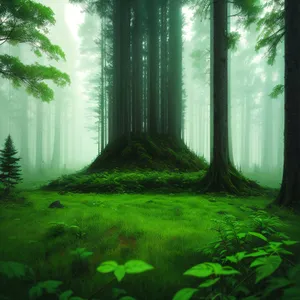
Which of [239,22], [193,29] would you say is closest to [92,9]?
[239,22]

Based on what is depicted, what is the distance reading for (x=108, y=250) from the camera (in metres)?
2.58

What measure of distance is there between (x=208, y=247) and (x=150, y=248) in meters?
0.75

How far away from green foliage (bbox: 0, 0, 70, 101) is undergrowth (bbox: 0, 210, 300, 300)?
18.9 ft

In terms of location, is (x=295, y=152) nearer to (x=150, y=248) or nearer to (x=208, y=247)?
(x=208, y=247)

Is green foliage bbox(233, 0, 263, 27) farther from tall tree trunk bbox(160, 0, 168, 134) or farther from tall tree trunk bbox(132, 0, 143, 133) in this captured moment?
tall tree trunk bbox(132, 0, 143, 133)

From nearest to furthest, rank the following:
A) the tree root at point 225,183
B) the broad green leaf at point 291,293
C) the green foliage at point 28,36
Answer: the broad green leaf at point 291,293 < the green foliage at point 28,36 < the tree root at point 225,183

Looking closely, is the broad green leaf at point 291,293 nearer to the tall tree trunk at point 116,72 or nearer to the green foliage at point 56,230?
the green foliage at point 56,230

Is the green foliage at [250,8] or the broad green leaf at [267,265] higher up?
the green foliage at [250,8]

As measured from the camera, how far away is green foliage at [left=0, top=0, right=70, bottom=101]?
6027 millimetres

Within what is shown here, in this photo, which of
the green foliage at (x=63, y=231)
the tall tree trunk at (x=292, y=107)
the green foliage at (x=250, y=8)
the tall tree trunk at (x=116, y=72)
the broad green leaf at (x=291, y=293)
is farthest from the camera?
the tall tree trunk at (x=116, y=72)

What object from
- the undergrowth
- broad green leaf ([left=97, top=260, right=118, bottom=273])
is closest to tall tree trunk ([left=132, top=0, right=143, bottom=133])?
the undergrowth

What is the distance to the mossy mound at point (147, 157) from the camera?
9.97m

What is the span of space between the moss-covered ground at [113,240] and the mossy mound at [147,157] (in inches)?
214

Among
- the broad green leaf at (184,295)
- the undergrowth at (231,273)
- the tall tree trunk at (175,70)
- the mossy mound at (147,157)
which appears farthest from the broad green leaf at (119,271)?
the tall tree trunk at (175,70)
